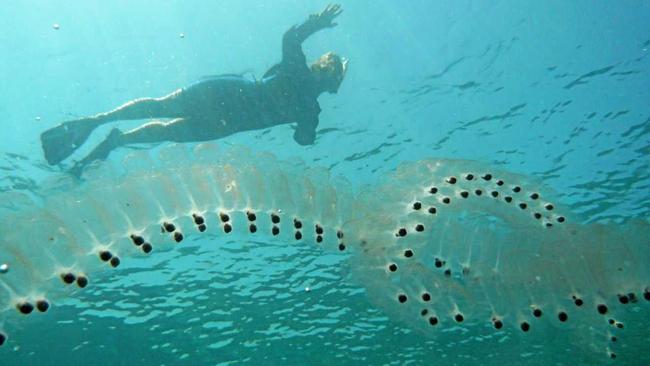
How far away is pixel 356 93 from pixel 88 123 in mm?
7577

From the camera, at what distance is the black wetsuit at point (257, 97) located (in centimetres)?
1103

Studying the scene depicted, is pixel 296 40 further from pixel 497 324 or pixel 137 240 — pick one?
pixel 497 324

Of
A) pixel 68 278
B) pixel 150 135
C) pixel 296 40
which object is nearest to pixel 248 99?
pixel 296 40

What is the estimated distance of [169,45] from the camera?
13.1m

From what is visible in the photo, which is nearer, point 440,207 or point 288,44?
point 440,207

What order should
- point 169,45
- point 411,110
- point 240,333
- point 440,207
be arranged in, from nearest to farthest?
point 440,207
point 169,45
point 411,110
point 240,333

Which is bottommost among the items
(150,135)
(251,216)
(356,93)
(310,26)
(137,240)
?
(137,240)

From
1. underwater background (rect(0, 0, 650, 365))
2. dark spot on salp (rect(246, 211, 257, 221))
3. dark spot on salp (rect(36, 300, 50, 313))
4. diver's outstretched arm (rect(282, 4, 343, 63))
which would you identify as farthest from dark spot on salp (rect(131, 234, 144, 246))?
diver's outstretched arm (rect(282, 4, 343, 63))

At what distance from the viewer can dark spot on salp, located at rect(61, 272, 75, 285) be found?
575cm

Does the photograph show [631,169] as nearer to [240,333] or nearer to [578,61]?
[578,61]

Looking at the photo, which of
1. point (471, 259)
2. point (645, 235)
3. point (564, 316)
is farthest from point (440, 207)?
point (645, 235)

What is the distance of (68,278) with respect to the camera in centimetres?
576

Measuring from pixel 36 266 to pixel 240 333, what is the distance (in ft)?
72.7

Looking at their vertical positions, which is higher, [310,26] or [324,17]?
A: [324,17]
